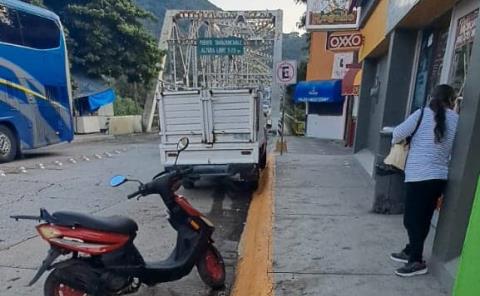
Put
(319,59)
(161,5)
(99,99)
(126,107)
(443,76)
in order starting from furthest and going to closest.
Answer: (161,5), (126,107), (319,59), (99,99), (443,76)

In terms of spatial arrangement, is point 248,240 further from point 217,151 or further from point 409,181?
point 217,151

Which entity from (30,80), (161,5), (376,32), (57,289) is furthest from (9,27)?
(161,5)

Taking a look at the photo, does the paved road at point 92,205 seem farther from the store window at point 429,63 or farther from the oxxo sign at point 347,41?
the oxxo sign at point 347,41

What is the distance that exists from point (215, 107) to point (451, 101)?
4692mm

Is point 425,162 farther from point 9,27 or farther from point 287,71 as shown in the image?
point 9,27

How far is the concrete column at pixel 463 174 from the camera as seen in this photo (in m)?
2.94

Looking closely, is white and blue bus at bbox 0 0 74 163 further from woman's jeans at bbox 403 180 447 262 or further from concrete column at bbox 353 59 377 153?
woman's jeans at bbox 403 180 447 262

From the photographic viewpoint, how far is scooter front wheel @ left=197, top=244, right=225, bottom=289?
362 centimetres

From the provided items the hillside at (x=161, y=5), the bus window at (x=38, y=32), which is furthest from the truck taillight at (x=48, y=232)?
the hillside at (x=161, y=5)

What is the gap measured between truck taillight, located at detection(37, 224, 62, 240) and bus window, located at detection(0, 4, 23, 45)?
30.0 ft

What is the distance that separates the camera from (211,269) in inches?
145

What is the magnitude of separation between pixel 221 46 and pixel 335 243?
16.6 m

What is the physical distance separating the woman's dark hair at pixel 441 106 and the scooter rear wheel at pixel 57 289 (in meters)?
3.15

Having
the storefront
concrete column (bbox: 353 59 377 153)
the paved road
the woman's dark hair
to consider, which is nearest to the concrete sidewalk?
the storefront
